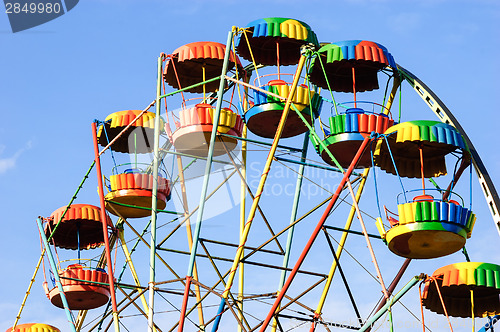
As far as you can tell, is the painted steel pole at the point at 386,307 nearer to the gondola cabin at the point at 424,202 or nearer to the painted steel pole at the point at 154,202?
the gondola cabin at the point at 424,202

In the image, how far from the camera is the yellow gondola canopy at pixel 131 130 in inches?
1513

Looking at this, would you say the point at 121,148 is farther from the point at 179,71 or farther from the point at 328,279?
the point at 328,279

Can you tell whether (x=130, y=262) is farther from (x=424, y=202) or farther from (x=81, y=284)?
(x=424, y=202)

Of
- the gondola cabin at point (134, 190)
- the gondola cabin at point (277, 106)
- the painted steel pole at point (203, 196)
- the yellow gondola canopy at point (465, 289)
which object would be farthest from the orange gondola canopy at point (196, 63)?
the yellow gondola canopy at point (465, 289)

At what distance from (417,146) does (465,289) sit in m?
4.76

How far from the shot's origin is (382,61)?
34.5 meters

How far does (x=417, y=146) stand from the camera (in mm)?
31906

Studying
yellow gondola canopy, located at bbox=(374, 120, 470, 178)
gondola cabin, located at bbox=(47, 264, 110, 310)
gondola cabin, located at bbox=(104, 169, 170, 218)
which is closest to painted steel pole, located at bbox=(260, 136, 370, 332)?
yellow gondola canopy, located at bbox=(374, 120, 470, 178)

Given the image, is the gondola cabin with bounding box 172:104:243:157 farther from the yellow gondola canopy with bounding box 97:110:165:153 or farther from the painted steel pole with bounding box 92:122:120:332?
the yellow gondola canopy with bounding box 97:110:165:153

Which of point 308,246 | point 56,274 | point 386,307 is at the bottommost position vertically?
point 386,307

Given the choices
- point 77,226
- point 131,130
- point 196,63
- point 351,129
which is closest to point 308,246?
point 351,129

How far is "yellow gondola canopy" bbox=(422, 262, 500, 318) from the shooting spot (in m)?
31.8

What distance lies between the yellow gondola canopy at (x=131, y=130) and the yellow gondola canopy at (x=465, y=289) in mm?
11265

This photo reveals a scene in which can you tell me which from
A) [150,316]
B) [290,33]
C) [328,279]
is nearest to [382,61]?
[290,33]
